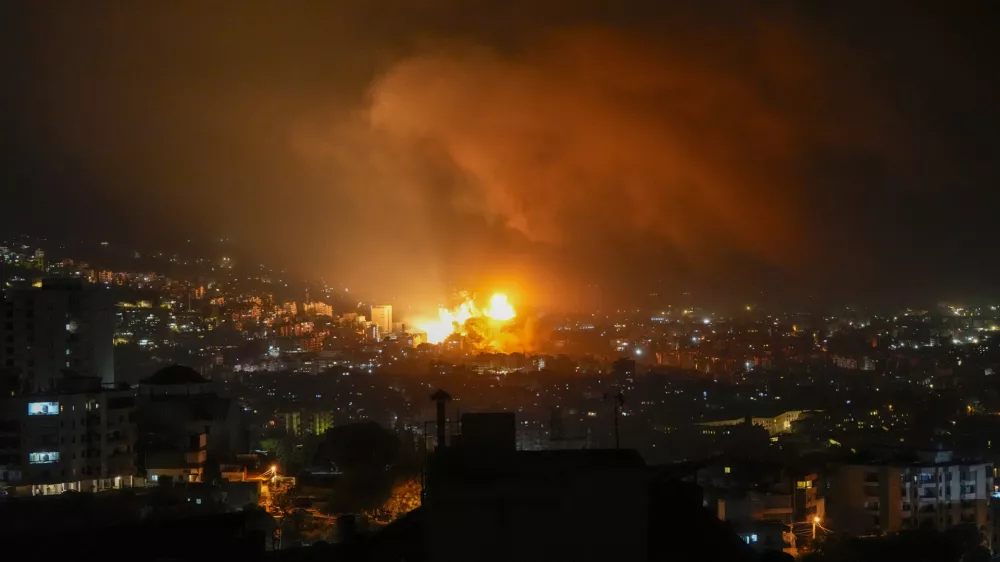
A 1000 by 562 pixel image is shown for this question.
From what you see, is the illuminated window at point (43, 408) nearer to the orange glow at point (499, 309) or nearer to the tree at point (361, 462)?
the tree at point (361, 462)

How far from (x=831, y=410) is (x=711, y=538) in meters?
28.4

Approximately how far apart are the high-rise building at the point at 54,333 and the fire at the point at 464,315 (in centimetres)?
2708

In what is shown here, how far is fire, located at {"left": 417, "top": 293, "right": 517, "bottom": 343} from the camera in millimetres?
47469

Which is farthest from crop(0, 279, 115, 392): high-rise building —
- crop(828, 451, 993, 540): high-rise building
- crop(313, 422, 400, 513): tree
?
crop(828, 451, 993, 540): high-rise building

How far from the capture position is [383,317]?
5438 centimetres

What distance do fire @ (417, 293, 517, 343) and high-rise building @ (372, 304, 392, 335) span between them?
9.41 feet

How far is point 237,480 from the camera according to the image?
15.2 meters

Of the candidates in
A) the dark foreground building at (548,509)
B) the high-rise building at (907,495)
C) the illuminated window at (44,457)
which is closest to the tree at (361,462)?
the illuminated window at (44,457)

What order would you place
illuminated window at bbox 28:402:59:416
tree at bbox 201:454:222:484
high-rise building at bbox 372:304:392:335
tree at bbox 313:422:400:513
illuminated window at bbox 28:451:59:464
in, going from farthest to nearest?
high-rise building at bbox 372:304:392:335 → illuminated window at bbox 28:402:59:416 → illuminated window at bbox 28:451:59:464 → tree at bbox 201:454:222:484 → tree at bbox 313:422:400:513

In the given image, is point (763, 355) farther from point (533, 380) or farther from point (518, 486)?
point (518, 486)

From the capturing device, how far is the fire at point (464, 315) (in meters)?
47.5

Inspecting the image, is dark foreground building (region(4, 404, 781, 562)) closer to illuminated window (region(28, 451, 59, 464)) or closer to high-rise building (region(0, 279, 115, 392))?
illuminated window (region(28, 451, 59, 464))

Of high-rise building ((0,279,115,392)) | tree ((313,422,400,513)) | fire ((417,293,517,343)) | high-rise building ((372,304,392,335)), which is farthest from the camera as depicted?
high-rise building ((372,304,392,335))

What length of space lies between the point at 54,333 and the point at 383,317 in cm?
3499
